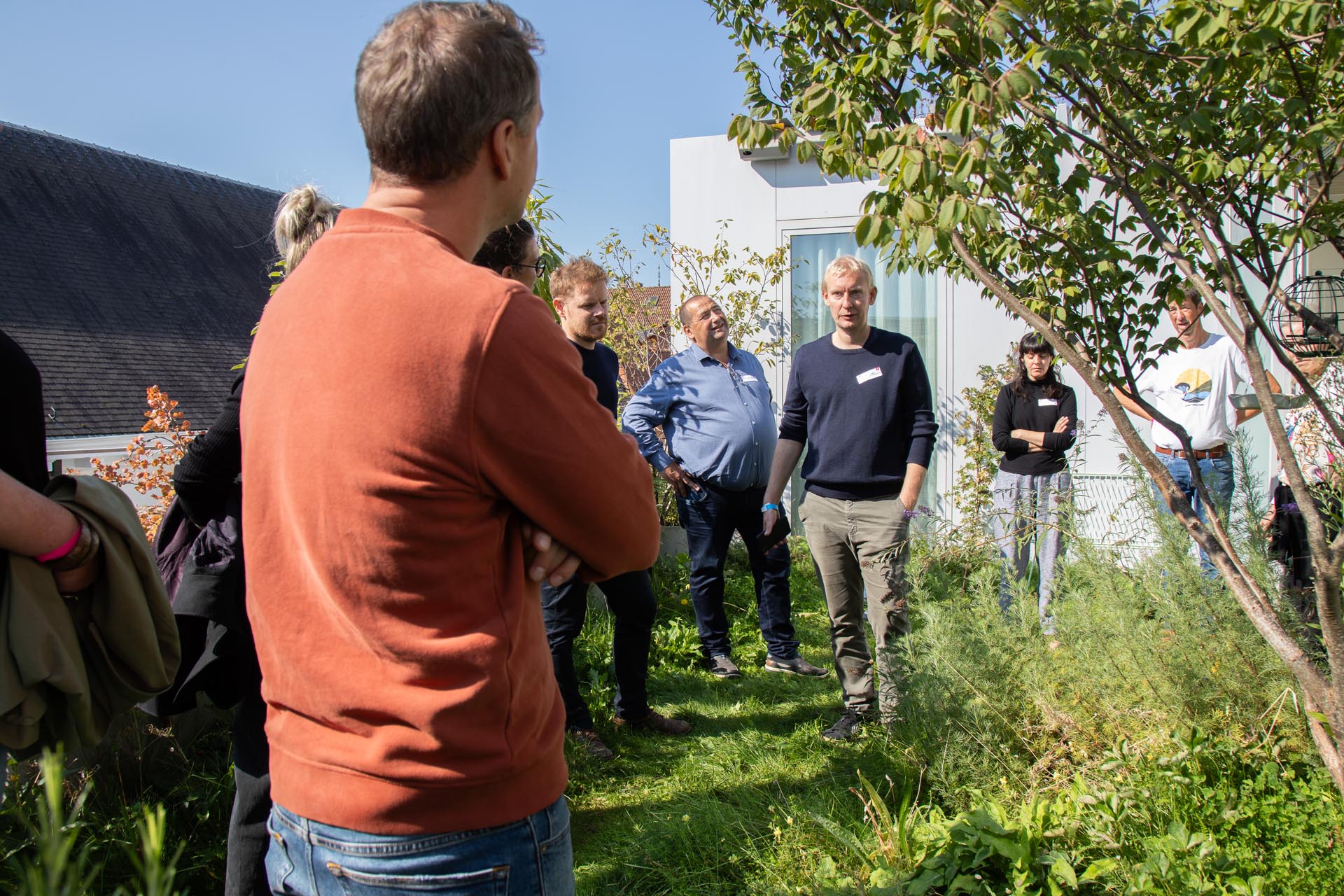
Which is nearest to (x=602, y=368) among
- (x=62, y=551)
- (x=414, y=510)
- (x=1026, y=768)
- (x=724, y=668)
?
(x=724, y=668)

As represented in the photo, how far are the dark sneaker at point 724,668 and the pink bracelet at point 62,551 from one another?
3.75m

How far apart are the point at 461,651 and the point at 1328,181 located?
→ 2510mm

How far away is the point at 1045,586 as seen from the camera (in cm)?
506

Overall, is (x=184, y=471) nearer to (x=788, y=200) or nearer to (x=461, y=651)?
(x=461, y=651)

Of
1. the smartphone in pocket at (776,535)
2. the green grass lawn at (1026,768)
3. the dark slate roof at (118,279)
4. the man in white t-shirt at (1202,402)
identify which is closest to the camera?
the green grass lawn at (1026,768)

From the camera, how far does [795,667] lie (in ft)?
16.6

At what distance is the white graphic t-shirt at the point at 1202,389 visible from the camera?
535cm

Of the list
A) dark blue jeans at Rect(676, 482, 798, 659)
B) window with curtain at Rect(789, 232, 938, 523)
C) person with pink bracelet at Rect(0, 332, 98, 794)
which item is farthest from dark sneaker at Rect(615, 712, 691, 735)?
window with curtain at Rect(789, 232, 938, 523)

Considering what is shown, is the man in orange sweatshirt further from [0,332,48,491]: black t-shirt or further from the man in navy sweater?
the man in navy sweater

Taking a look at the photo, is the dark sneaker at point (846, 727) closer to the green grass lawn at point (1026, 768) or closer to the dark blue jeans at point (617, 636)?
the green grass lawn at point (1026, 768)

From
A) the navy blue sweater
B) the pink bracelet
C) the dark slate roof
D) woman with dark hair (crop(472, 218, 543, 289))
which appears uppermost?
the dark slate roof

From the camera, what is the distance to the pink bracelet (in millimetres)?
1651

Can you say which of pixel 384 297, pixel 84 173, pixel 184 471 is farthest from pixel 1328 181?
pixel 84 173

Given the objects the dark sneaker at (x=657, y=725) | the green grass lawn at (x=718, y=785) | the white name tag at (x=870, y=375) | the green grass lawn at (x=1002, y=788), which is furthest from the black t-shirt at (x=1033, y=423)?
the dark sneaker at (x=657, y=725)
